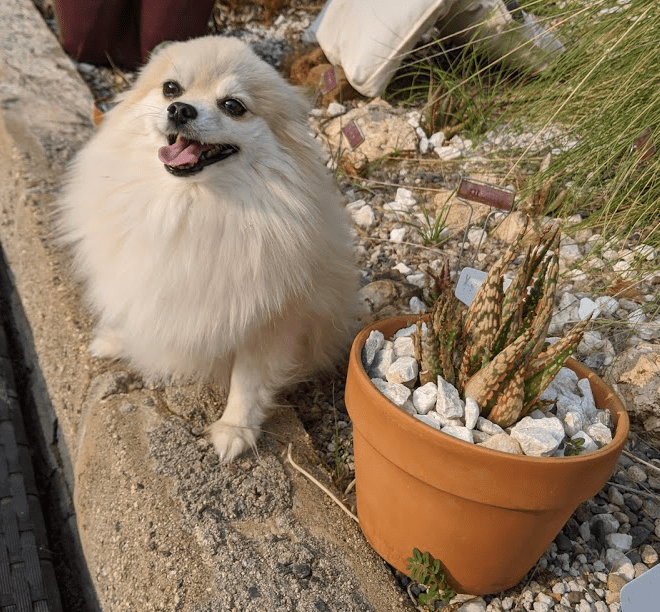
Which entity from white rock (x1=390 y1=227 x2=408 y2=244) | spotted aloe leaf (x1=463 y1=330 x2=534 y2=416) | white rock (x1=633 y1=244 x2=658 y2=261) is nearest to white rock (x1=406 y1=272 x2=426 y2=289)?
white rock (x1=390 y1=227 x2=408 y2=244)

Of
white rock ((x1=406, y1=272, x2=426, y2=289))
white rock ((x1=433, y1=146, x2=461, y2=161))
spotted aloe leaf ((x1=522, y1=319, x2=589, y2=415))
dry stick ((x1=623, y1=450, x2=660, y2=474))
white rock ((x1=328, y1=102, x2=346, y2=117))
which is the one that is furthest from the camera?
white rock ((x1=328, y1=102, x2=346, y2=117))

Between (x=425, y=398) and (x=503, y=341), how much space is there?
0.22 m

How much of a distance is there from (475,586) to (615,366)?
81 centimetres

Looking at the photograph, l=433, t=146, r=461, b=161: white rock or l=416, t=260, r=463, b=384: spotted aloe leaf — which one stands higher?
l=416, t=260, r=463, b=384: spotted aloe leaf

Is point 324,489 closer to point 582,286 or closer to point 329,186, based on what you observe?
point 329,186

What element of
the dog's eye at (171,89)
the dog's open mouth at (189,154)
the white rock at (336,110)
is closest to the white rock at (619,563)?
the dog's open mouth at (189,154)

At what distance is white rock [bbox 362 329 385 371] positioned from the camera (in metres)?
1.52

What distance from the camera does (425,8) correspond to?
295 centimetres

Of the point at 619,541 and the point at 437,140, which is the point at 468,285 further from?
the point at 437,140

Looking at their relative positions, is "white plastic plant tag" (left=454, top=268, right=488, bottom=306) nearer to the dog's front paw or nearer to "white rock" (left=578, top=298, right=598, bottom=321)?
"white rock" (left=578, top=298, right=598, bottom=321)

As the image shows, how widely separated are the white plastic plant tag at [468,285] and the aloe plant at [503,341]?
13 cm

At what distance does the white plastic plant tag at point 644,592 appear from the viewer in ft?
3.80

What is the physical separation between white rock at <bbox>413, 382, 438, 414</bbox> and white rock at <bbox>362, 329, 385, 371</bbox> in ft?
0.51

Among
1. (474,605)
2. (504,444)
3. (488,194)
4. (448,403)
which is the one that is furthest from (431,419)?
(488,194)
